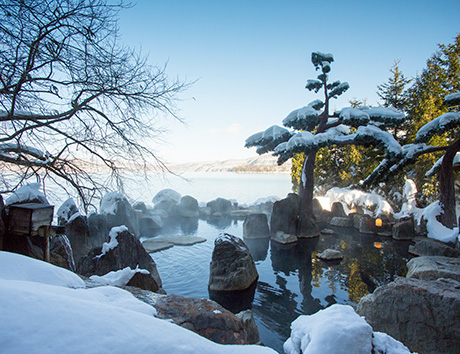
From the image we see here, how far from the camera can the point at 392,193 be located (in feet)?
62.7

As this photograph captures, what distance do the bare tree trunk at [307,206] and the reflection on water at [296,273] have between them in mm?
610

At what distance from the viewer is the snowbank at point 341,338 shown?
81.6 inches

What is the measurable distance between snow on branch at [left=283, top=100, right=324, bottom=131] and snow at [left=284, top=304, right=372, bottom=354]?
496 inches

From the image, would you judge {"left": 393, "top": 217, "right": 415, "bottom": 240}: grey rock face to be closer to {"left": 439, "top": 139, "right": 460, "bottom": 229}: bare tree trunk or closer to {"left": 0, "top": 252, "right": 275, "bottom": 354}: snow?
{"left": 439, "top": 139, "right": 460, "bottom": 229}: bare tree trunk

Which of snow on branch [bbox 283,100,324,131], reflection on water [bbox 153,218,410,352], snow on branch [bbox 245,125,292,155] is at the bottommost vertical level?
reflection on water [bbox 153,218,410,352]

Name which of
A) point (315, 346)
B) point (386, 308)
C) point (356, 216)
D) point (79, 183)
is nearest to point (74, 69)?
point (79, 183)

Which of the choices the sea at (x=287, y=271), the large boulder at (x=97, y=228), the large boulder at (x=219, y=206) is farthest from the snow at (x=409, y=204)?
the large boulder at (x=97, y=228)

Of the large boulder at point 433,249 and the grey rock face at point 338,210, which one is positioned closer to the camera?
the large boulder at point 433,249

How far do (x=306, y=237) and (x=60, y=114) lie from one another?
39.4 ft

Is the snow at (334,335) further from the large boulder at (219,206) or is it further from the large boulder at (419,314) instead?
the large boulder at (219,206)

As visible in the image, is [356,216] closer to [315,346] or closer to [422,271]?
[422,271]

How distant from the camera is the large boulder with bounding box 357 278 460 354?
11.9 ft

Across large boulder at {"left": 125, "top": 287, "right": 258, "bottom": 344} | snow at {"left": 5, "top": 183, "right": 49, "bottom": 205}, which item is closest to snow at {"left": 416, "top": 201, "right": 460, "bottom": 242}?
large boulder at {"left": 125, "top": 287, "right": 258, "bottom": 344}

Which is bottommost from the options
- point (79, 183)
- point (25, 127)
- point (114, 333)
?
point (114, 333)
